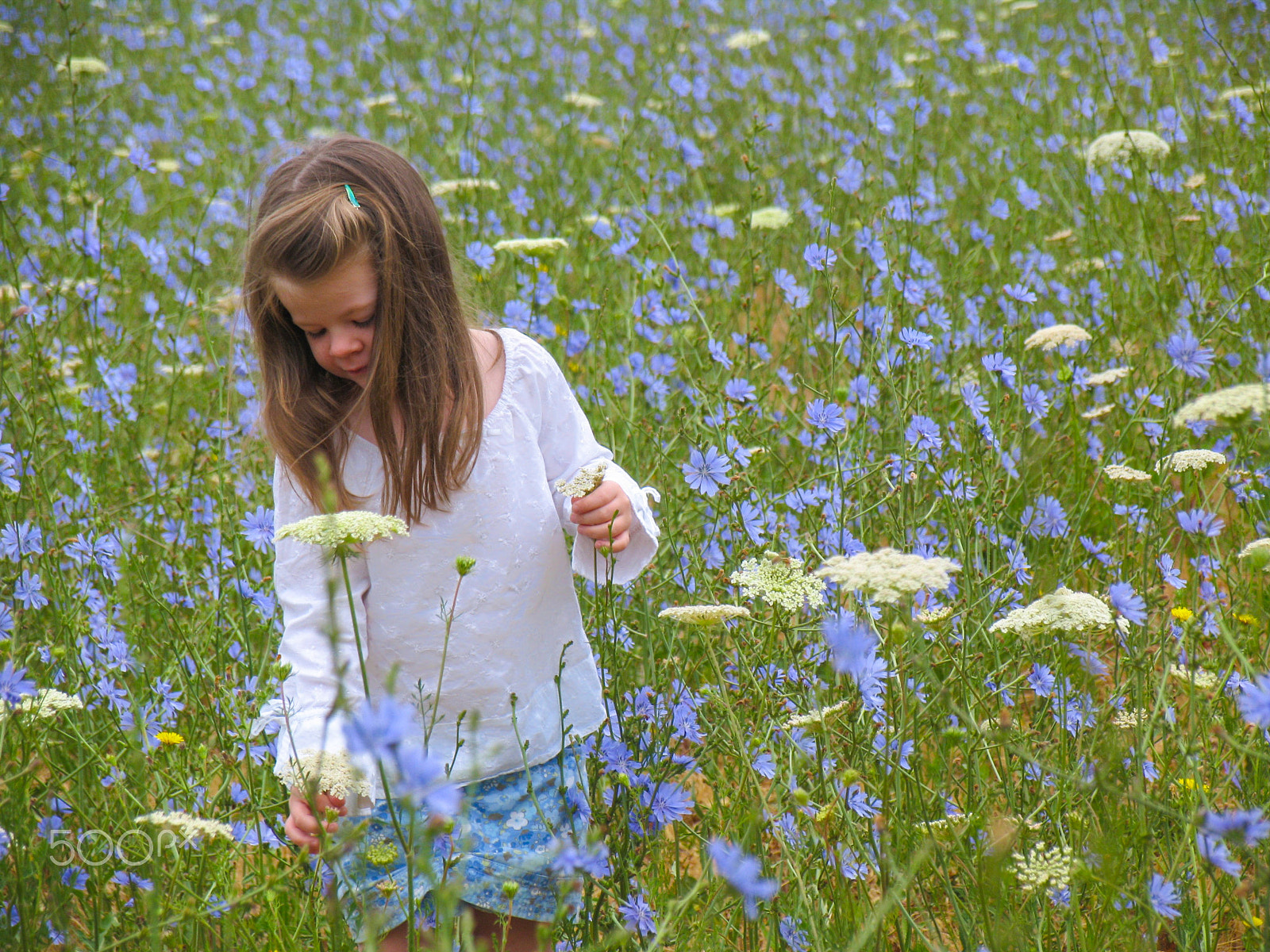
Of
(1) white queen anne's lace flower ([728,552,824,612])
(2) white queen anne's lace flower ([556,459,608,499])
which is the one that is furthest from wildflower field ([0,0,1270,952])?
(2) white queen anne's lace flower ([556,459,608,499])

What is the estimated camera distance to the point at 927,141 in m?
5.51

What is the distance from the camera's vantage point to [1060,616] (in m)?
1.45

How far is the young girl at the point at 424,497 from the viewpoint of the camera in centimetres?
175

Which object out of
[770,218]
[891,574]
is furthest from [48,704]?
[770,218]

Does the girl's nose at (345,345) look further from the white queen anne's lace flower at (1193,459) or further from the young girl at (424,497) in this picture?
the white queen anne's lace flower at (1193,459)

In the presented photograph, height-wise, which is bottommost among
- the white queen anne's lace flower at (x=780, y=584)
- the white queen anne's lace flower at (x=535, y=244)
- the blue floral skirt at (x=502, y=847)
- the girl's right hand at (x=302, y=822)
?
the blue floral skirt at (x=502, y=847)

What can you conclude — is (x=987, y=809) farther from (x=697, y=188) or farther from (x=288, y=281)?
(x=697, y=188)

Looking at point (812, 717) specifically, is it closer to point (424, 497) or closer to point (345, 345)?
point (424, 497)

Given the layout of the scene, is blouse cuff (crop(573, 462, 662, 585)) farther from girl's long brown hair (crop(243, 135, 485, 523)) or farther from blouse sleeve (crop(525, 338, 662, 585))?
girl's long brown hair (crop(243, 135, 485, 523))

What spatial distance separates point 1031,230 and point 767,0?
4.76 metres

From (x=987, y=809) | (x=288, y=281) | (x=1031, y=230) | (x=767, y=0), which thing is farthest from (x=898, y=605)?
(x=767, y=0)

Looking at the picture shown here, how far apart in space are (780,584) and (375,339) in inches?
28.3

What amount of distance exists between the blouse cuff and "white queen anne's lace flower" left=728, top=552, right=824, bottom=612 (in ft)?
0.92

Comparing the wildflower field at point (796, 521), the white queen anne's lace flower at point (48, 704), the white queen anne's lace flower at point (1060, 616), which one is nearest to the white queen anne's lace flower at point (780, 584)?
the wildflower field at point (796, 521)
